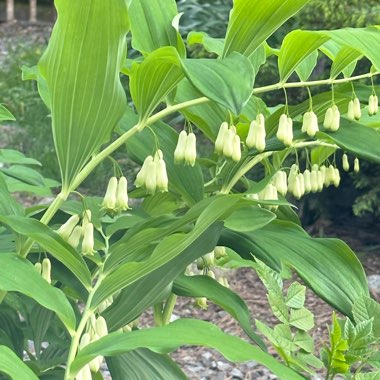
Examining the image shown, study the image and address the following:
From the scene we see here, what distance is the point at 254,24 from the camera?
1121 millimetres

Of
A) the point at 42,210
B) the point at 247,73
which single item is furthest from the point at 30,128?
the point at 247,73

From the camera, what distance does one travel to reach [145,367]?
4.05 ft

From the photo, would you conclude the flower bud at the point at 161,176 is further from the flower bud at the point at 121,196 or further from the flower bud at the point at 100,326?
the flower bud at the point at 100,326

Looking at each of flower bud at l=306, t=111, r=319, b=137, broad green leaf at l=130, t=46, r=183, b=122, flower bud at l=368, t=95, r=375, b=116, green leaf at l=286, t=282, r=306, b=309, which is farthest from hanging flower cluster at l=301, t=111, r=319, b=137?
green leaf at l=286, t=282, r=306, b=309

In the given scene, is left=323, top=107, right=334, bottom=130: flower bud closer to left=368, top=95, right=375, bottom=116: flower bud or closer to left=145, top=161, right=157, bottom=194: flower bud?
left=368, top=95, right=375, bottom=116: flower bud

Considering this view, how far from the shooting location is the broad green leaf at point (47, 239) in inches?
41.6

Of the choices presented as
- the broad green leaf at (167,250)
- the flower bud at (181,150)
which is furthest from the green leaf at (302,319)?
the flower bud at (181,150)

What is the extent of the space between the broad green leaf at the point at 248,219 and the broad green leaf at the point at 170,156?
6.4 inches

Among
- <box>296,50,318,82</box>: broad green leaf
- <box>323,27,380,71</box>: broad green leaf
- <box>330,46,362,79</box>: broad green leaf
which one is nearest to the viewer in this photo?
<box>323,27,380,71</box>: broad green leaf

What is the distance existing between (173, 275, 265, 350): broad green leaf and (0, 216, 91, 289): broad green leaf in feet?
0.62

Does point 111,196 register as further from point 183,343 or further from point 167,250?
point 183,343

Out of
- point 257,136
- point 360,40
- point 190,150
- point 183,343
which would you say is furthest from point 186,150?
point 183,343

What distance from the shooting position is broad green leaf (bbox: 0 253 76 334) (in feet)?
3.23

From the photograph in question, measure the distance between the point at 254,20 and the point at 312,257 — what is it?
36 cm
